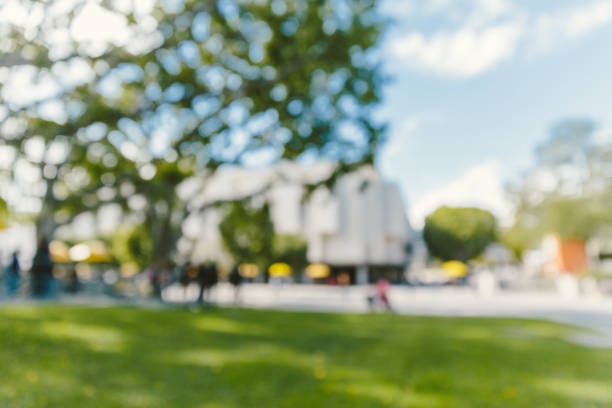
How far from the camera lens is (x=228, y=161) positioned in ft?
56.4

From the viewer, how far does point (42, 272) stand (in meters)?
16.2

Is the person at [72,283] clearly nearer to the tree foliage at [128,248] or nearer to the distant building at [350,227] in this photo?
the tree foliage at [128,248]

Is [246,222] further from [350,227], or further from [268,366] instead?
[350,227]

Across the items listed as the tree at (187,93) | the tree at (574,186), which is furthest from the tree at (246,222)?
the tree at (574,186)

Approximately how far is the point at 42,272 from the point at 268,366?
12506mm

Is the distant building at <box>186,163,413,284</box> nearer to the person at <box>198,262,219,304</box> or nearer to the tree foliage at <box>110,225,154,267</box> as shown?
the tree foliage at <box>110,225,154,267</box>

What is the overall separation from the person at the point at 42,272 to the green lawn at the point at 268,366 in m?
4.29

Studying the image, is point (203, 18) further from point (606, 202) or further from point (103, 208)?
point (606, 202)

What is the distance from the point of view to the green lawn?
18.0 feet

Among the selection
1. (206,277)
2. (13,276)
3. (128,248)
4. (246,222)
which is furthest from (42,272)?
(128,248)

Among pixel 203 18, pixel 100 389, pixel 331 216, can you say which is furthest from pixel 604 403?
pixel 331 216

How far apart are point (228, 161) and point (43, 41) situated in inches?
345

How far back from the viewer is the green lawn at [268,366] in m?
5.48

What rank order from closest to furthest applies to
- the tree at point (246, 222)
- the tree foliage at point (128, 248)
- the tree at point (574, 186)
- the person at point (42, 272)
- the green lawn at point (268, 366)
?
the green lawn at point (268, 366)
the person at point (42, 272)
the tree at point (246, 222)
the tree at point (574, 186)
the tree foliage at point (128, 248)
